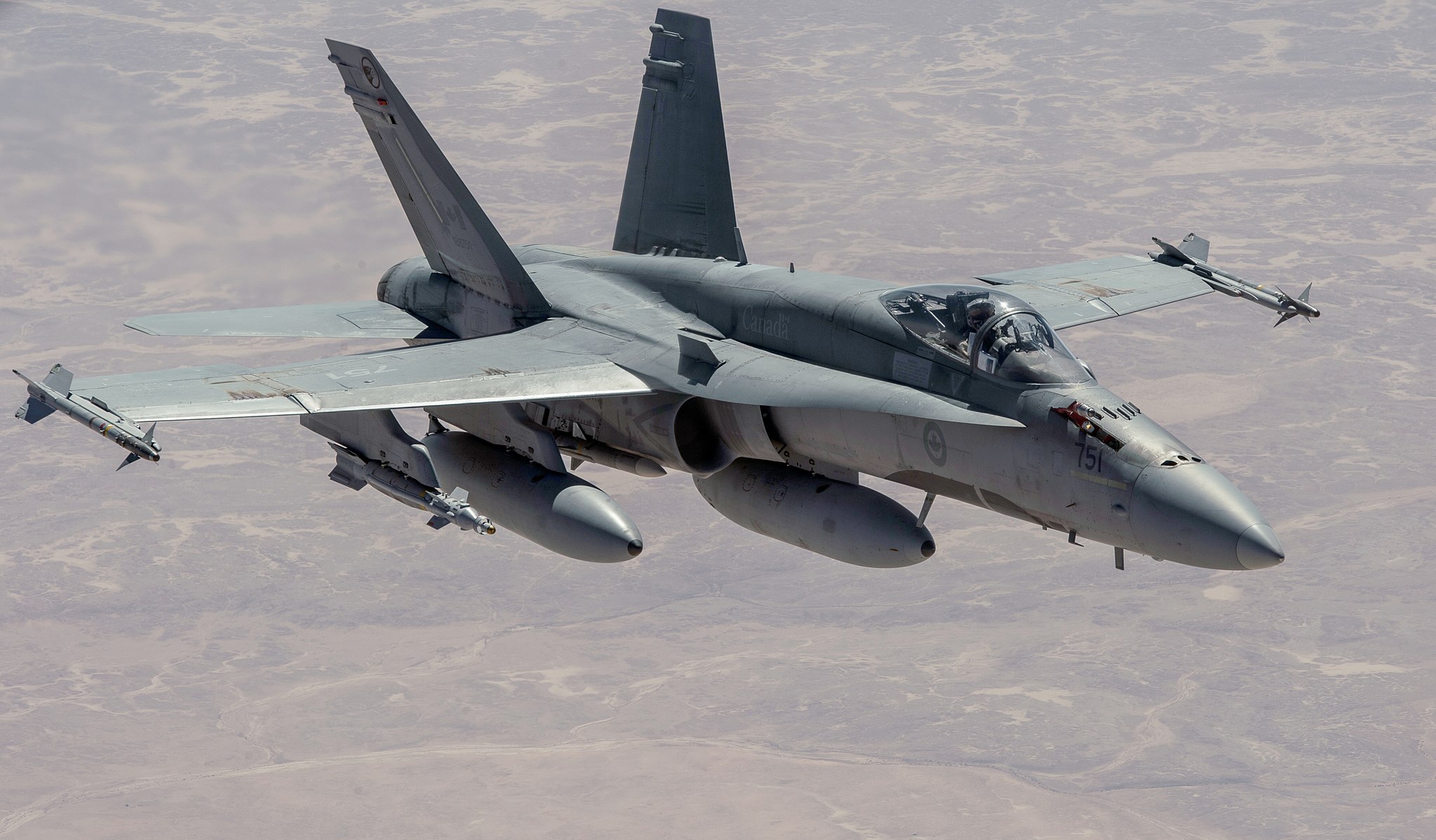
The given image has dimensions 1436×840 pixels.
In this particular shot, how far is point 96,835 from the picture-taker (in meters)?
103

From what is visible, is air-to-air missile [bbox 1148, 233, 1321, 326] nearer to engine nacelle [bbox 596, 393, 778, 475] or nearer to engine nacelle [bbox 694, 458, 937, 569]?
engine nacelle [bbox 694, 458, 937, 569]

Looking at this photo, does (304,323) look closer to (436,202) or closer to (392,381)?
(436,202)

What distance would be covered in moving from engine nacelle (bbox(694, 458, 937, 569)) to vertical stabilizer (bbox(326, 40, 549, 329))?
510 centimetres

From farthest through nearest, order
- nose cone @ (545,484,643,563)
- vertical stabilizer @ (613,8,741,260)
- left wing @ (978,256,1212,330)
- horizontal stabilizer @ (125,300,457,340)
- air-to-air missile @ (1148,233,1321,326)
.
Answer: vertical stabilizer @ (613,8,741,260), air-to-air missile @ (1148,233,1321,326), horizontal stabilizer @ (125,300,457,340), left wing @ (978,256,1212,330), nose cone @ (545,484,643,563)

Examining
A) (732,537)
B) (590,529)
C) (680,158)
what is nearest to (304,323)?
(680,158)

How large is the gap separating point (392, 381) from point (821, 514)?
6782mm

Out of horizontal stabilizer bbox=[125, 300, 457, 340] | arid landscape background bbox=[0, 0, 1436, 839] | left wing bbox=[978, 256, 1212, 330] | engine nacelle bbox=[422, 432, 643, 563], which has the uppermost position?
left wing bbox=[978, 256, 1212, 330]

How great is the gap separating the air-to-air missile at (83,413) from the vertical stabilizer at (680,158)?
12870 mm

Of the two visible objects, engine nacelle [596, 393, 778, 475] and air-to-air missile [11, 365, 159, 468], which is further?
engine nacelle [596, 393, 778, 475]

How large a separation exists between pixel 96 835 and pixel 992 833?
55.7m

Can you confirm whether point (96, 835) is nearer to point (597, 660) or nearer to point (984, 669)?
point (597, 660)

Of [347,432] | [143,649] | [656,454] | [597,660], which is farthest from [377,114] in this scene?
[143,649]

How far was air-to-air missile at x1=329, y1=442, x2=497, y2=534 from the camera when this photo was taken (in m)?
23.2

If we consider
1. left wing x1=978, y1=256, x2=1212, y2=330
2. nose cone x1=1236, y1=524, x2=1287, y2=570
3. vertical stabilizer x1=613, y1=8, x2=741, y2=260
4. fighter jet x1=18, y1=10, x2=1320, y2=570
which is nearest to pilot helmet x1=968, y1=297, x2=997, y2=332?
fighter jet x1=18, y1=10, x2=1320, y2=570
